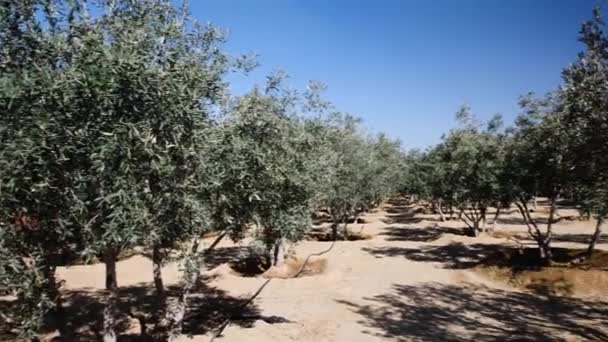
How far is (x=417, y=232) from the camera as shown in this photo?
48125 mm

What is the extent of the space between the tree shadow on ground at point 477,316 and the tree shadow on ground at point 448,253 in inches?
259

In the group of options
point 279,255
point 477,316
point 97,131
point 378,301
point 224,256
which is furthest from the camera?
point 224,256

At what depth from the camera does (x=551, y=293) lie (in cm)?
2256

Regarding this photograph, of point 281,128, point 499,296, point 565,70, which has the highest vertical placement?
point 565,70

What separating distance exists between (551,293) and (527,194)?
5.84 metres

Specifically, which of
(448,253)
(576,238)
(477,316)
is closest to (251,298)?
(477,316)

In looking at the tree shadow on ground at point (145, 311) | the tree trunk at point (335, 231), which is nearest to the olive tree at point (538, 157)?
the tree shadow on ground at point (145, 311)

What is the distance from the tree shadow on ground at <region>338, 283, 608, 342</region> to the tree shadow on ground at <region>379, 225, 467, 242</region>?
19295mm

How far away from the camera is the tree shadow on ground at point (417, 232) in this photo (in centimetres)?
4338

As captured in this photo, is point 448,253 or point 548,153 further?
point 448,253

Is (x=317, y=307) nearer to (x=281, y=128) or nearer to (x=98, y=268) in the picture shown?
(x=281, y=128)

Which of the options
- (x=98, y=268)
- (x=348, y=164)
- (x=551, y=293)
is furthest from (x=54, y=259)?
(x=348, y=164)

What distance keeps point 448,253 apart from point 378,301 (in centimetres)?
1449

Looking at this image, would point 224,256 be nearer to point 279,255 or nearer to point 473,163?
point 279,255
